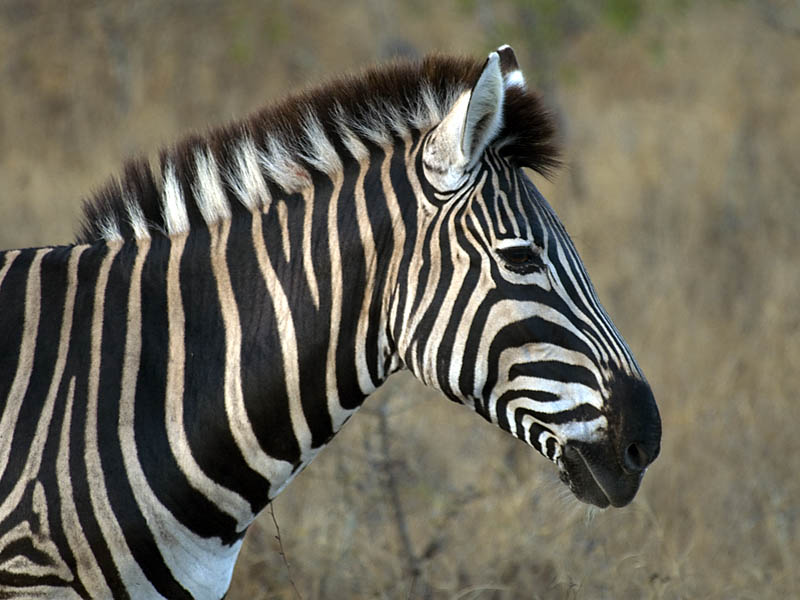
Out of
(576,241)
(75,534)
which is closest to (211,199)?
(75,534)

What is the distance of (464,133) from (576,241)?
6542 millimetres

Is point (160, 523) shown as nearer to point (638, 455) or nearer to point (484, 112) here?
point (638, 455)

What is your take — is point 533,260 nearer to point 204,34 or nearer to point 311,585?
point 311,585

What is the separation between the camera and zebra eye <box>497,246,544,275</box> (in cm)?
264

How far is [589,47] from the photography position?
16.4 m

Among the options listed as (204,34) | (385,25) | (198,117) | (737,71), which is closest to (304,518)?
(385,25)

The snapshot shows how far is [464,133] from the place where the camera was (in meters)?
2.66

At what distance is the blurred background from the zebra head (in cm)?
29

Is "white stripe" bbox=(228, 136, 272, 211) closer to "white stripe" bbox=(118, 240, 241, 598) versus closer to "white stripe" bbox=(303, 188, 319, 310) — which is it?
"white stripe" bbox=(303, 188, 319, 310)

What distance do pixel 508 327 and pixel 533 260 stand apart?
0.21 m

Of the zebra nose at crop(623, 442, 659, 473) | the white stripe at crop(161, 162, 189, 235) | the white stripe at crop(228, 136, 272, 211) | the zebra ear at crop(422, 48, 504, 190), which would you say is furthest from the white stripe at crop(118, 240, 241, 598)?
the zebra nose at crop(623, 442, 659, 473)

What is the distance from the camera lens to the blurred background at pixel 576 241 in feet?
15.5

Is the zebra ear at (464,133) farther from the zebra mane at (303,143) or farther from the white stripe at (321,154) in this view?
the white stripe at (321,154)

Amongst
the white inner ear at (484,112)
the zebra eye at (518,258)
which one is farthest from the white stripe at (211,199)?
the zebra eye at (518,258)
